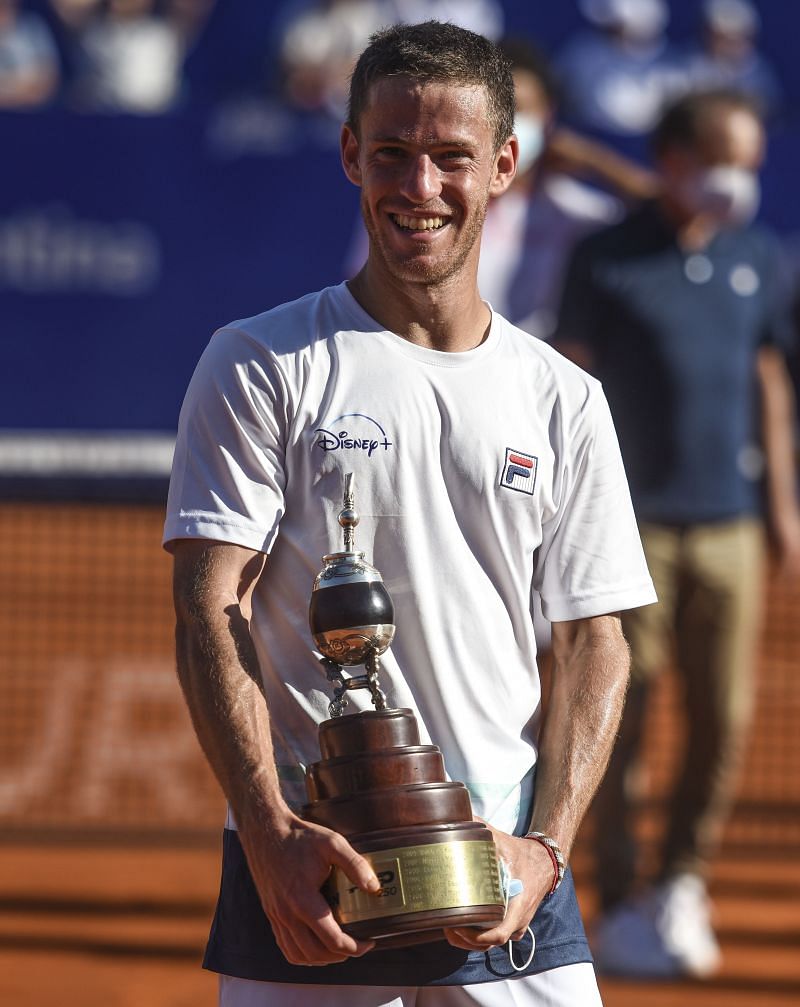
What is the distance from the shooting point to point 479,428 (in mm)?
2684

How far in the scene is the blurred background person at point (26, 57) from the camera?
1113cm

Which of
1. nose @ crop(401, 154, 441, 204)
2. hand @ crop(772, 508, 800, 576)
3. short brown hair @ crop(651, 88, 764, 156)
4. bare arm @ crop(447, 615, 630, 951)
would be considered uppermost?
short brown hair @ crop(651, 88, 764, 156)

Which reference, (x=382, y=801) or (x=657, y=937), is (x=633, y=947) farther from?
(x=382, y=801)

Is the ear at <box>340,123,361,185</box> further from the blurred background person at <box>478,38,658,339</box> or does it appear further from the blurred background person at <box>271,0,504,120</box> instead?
the blurred background person at <box>271,0,504,120</box>

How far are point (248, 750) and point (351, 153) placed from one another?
36.2 inches

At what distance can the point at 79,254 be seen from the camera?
26.8 ft

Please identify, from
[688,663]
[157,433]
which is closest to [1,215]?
[157,433]

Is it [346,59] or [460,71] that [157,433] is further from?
[460,71]

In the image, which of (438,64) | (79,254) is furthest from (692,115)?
(438,64)

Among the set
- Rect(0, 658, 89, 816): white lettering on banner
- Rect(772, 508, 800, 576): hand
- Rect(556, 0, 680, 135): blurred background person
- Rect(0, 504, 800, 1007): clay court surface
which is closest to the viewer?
Rect(0, 504, 800, 1007): clay court surface

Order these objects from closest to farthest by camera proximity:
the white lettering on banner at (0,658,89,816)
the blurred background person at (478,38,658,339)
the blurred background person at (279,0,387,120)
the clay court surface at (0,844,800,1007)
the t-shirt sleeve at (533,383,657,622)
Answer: the t-shirt sleeve at (533,383,657,622), the clay court surface at (0,844,800,1007), the blurred background person at (478,38,658,339), the white lettering on banner at (0,658,89,816), the blurred background person at (279,0,387,120)

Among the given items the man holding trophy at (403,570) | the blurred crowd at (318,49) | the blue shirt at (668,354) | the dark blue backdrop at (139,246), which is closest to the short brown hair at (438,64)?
the man holding trophy at (403,570)

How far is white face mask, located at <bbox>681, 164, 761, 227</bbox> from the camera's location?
6148mm

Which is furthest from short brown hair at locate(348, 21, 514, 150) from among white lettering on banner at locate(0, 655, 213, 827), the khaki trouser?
white lettering on banner at locate(0, 655, 213, 827)
